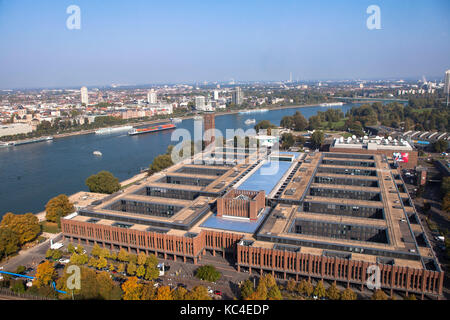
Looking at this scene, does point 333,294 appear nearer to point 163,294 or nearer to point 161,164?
point 163,294

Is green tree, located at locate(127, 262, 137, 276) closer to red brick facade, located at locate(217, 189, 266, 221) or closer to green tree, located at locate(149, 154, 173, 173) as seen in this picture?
red brick facade, located at locate(217, 189, 266, 221)

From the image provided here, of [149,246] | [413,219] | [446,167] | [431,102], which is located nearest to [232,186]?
[149,246]

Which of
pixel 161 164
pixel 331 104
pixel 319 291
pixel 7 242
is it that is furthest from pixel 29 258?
pixel 331 104

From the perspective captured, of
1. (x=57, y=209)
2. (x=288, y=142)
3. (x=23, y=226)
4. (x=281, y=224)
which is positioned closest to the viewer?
(x=281, y=224)

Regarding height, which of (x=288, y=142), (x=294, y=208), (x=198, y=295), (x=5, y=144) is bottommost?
(x=198, y=295)

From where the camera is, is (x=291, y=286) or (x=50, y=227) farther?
(x=50, y=227)

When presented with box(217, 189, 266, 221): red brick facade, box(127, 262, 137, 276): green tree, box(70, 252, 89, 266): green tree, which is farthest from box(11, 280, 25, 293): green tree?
box(217, 189, 266, 221): red brick facade

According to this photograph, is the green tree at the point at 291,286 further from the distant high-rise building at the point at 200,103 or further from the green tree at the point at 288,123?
the distant high-rise building at the point at 200,103
